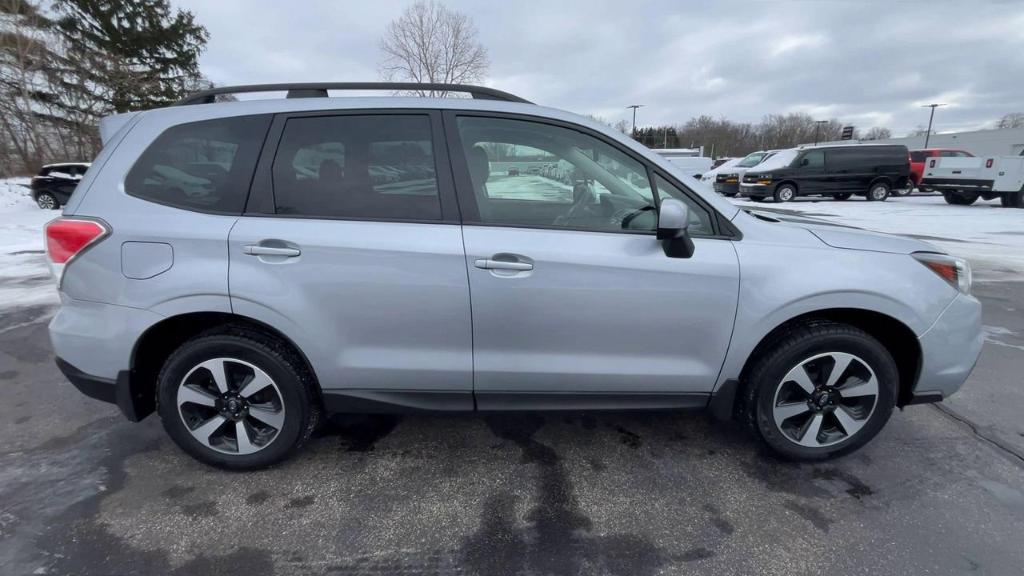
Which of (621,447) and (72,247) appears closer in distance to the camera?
(72,247)

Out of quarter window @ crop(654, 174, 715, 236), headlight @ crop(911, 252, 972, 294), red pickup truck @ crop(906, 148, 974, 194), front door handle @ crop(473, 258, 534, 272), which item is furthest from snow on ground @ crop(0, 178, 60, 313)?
red pickup truck @ crop(906, 148, 974, 194)

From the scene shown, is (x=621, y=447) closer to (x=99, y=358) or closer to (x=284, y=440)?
(x=284, y=440)

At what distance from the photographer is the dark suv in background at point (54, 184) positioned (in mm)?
14375

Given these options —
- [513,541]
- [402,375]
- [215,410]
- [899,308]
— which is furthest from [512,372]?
[899,308]

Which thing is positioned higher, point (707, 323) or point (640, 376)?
point (707, 323)

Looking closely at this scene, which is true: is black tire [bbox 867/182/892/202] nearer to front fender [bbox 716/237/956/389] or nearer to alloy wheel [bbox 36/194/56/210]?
front fender [bbox 716/237/956/389]

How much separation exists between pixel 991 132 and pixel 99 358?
79.4m

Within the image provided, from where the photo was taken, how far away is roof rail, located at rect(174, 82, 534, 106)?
8.06ft

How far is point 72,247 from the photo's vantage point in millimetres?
2203

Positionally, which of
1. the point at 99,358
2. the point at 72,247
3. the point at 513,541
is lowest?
the point at 513,541

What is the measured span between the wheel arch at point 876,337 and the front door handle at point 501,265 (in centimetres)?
120

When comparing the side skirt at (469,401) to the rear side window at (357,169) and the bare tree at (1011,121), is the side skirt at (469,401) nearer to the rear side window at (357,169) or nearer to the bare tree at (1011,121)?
the rear side window at (357,169)

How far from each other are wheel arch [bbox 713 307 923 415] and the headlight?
325 millimetres

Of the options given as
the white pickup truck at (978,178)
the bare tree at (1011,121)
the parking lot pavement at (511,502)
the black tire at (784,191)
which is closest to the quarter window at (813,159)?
the black tire at (784,191)
